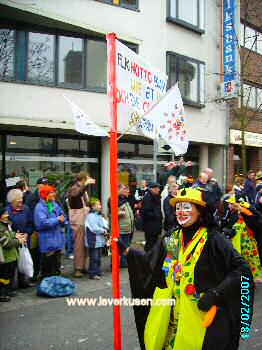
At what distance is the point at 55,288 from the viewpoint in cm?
662

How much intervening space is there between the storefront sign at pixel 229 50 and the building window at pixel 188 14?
92 cm

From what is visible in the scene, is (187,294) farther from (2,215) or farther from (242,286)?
(2,215)

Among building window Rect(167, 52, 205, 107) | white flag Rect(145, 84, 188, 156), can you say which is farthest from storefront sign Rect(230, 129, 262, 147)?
white flag Rect(145, 84, 188, 156)

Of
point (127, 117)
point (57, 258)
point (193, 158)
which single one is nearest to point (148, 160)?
point (193, 158)

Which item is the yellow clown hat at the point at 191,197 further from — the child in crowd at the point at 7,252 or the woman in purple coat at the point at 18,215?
the woman in purple coat at the point at 18,215

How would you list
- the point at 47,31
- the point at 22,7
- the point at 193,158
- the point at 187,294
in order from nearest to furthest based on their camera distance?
the point at 187,294 → the point at 22,7 → the point at 47,31 → the point at 193,158

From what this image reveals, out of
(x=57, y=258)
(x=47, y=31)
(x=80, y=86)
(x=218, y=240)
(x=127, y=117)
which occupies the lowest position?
(x=57, y=258)

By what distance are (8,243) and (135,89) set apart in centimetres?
352

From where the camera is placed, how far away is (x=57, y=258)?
742 cm

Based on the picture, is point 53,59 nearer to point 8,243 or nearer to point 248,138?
point 8,243

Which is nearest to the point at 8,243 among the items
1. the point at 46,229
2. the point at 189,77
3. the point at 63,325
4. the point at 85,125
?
the point at 46,229

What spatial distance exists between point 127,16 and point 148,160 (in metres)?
5.09

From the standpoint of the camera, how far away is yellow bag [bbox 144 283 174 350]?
10.9ft
